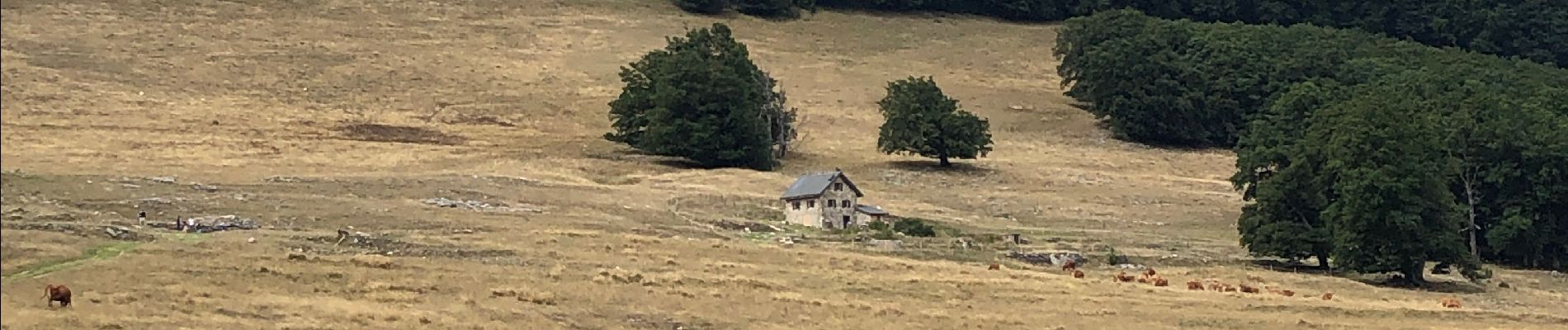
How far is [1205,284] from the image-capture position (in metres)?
41.3

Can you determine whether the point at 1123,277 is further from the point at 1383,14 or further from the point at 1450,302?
the point at 1383,14

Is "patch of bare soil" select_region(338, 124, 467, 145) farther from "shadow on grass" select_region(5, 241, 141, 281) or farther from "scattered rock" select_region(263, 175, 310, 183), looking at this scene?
"shadow on grass" select_region(5, 241, 141, 281)

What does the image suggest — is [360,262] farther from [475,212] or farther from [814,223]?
[814,223]

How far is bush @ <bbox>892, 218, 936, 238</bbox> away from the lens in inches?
1934

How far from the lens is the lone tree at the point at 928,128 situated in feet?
228

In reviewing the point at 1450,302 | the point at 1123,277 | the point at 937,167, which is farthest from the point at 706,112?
the point at 1450,302

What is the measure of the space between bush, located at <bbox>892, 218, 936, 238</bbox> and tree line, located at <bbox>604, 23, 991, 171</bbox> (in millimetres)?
15756

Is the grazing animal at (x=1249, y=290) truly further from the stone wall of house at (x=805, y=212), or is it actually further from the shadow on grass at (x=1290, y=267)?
the stone wall of house at (x=805, y=212)

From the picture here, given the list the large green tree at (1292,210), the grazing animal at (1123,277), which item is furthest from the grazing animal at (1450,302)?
the grazing animal at (1123,277)

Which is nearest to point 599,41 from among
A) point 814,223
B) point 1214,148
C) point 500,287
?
point 1214,148

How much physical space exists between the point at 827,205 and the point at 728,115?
16.1m

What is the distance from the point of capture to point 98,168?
5494 cm

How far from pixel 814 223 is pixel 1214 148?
4096 centimetres

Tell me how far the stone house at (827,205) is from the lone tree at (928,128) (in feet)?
59.7
